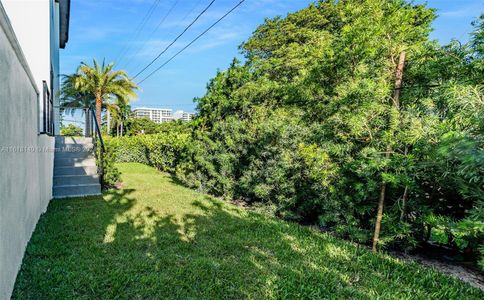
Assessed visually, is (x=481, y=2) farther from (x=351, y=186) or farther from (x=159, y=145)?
(x=159, y=145)

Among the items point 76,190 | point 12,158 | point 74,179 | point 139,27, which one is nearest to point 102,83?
point 139,27

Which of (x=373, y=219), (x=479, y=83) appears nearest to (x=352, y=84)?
(x=479, y=83)

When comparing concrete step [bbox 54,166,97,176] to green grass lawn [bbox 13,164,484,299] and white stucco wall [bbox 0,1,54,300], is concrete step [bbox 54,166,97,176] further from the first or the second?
A: white stucco wall [bbox 0,1,54,300]

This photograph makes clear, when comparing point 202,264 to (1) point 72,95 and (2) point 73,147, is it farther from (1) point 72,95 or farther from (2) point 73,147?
(1) point 72,95

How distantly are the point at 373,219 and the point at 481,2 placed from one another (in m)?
2.83

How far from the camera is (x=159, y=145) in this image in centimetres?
1207

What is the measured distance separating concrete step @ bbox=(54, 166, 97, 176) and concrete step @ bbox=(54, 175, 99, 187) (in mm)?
242

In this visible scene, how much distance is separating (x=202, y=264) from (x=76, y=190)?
16.6ft

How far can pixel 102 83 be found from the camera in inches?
755

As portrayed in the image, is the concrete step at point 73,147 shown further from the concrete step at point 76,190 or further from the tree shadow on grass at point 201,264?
the tree shadow on grass at point 201,264

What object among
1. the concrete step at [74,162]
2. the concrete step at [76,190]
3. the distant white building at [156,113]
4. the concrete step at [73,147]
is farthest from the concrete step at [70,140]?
the distant white building at [156,113]

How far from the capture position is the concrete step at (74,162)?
7.44m

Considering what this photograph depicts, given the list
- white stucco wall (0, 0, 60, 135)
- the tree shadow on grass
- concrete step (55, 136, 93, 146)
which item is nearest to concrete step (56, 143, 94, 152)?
concrete step (55, 136, 93, 146)

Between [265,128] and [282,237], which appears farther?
[265,128]
